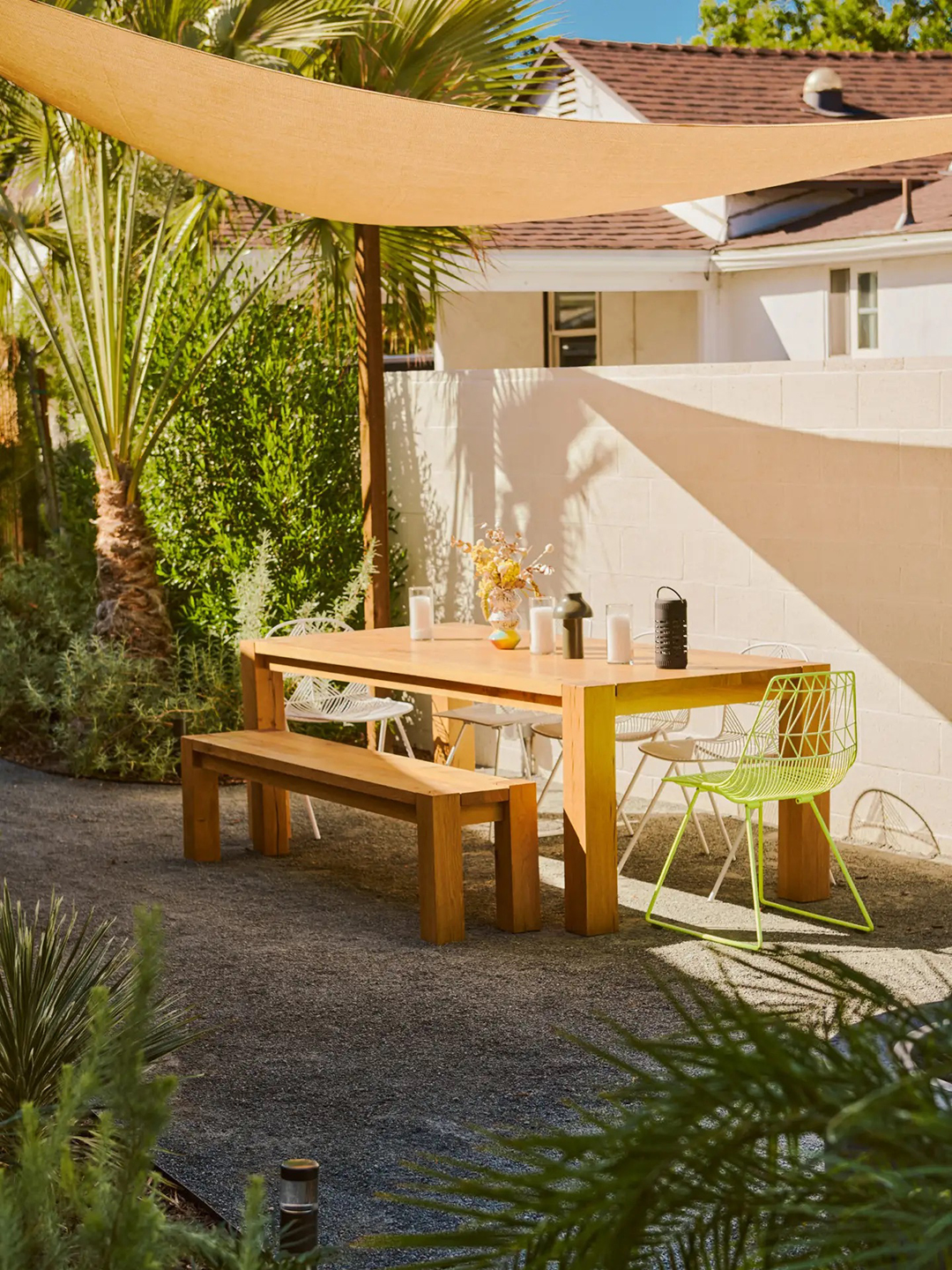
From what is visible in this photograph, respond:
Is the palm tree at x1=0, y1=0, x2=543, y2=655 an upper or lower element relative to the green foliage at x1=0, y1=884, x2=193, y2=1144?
upper

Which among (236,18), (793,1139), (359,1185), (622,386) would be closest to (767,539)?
(622,386)

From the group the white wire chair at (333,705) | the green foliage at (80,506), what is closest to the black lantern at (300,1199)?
the white wire chair at (333,705)

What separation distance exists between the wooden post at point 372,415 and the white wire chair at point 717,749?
1.85 metres

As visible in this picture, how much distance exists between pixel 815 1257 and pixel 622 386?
7021 millimetres

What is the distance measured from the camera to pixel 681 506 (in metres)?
7.28

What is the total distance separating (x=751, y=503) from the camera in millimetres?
6957

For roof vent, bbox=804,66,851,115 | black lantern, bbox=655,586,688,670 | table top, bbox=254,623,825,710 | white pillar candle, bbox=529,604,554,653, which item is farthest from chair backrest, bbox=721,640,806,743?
roof vent, bbox=804,66,851,115

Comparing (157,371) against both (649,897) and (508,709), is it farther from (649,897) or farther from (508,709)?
(649,897)

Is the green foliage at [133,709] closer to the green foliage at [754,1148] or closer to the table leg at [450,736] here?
the table leg at [450,736]

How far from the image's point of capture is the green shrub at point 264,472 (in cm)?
862

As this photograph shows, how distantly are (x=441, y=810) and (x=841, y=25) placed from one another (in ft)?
94.8

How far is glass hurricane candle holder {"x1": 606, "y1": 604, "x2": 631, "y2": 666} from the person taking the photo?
5805mm

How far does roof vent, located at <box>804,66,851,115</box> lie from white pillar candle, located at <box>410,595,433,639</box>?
34.9ft

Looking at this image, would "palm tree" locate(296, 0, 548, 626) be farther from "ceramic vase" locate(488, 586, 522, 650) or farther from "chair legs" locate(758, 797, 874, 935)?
"chair legs" locate(758, 797, 874, 935)
